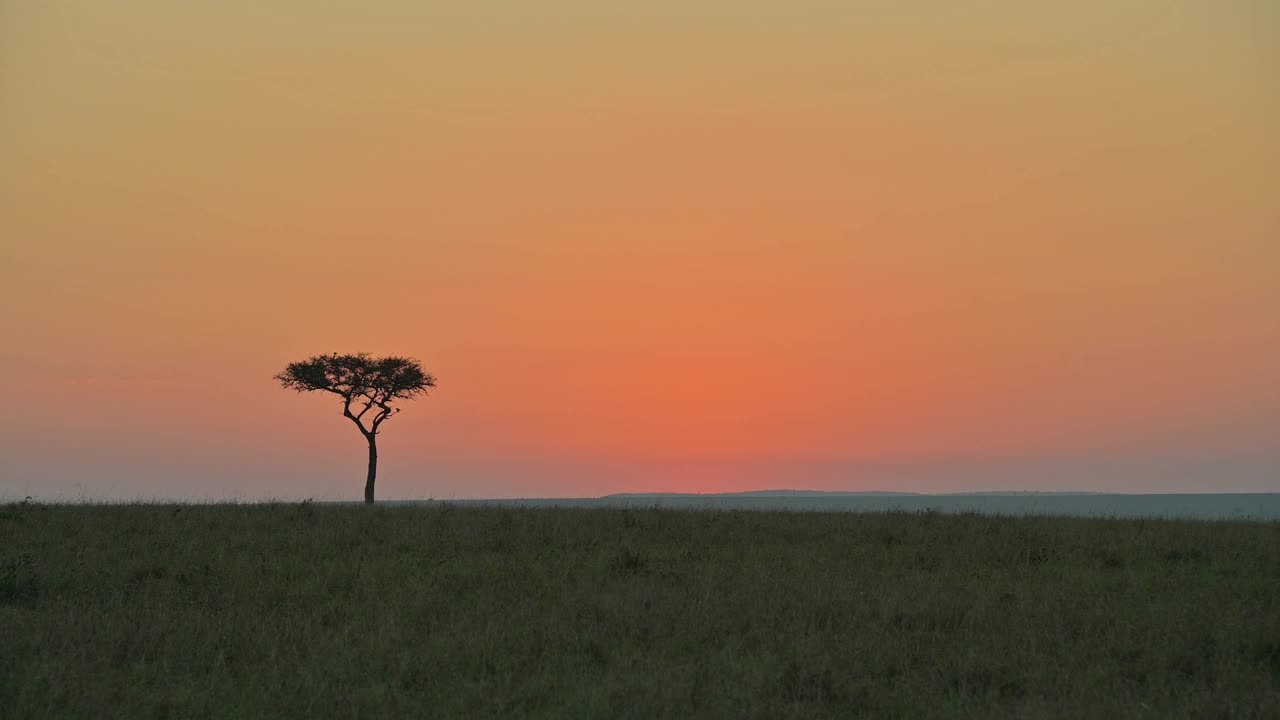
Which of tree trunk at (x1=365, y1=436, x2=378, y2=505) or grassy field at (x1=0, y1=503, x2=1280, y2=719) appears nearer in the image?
grassy field at (x1=0, y1=503, x2=1280, y2=719)

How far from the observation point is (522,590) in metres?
19.4

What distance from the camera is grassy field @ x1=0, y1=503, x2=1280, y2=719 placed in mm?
13305

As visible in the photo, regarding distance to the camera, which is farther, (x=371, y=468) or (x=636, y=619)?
(x=371, y=468)

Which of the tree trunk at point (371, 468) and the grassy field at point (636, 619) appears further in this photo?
the tree trunk at point (371, 468)

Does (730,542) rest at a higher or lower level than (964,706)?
higher

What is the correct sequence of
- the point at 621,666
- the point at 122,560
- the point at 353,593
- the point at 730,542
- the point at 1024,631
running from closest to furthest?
the point at 621,666, the point at 1024,631, the point at 353,593, the point at 122,560, the point at 730,542

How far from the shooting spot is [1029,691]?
534 inches

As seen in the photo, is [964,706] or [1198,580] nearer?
[964,706]

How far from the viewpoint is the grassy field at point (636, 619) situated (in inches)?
524

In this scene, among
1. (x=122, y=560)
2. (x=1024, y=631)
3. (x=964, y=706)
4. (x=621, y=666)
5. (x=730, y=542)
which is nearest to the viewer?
(x=964, y=706)

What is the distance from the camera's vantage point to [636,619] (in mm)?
16938

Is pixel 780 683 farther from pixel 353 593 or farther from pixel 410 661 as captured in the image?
pixel 353 593

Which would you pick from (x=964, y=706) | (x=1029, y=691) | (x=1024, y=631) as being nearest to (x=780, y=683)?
(x=964, y=706)

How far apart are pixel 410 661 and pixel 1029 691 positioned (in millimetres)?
8376
